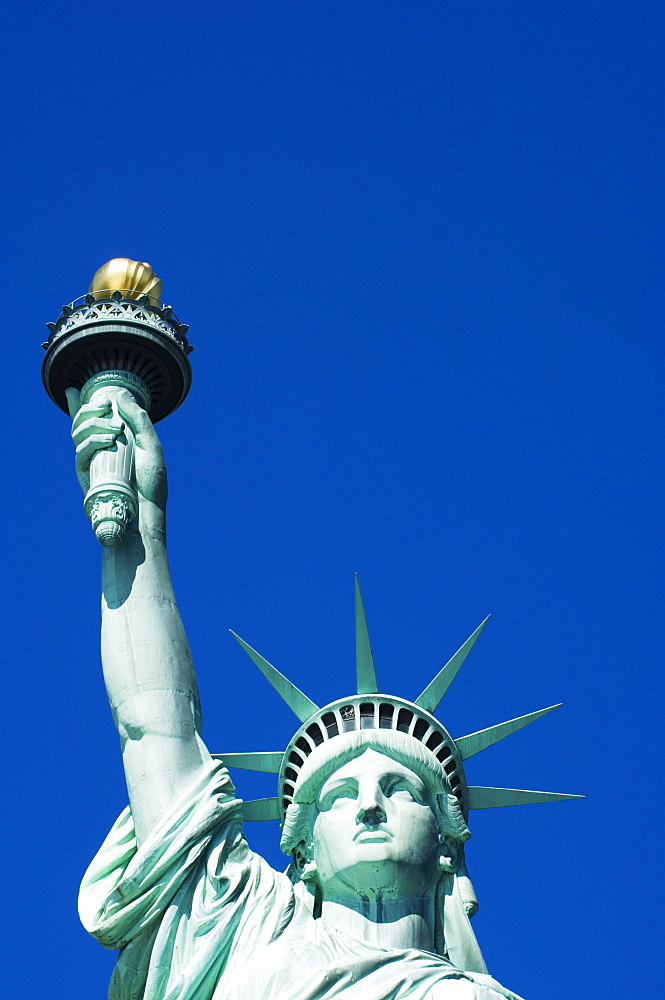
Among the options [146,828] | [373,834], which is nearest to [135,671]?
[146,828]

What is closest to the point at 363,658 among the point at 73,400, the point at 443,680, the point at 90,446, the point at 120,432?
the point at 443,680

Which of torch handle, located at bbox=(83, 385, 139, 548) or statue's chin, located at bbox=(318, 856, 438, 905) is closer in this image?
statue's chin, located at bbox=(318, 856, 438, 905)

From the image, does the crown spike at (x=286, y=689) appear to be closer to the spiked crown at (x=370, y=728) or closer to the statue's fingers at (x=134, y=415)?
the spiked crown at (x=370, y=728)

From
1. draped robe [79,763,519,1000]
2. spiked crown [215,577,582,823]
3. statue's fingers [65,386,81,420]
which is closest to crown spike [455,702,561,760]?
spiked crown [215,577,582,823]

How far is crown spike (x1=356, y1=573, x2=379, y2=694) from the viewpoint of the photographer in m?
17.8

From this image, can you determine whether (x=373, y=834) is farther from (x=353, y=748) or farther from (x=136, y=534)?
(x=136, y=534)

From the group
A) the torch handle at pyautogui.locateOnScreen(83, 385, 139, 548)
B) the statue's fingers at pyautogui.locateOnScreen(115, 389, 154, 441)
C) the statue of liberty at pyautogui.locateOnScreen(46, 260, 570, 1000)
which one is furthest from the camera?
the statue's fingers at pyautogui.locateOnScreen(115, 389, 154, 441)

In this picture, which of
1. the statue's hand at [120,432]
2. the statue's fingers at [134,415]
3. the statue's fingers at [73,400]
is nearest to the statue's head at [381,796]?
the statue's hand at [120,432]

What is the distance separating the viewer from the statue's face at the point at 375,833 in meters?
16.0

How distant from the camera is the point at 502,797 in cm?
1786

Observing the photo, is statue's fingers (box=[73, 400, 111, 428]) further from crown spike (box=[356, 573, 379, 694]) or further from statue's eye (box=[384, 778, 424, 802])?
statue's eye (box=[384, 778, 424, 802])

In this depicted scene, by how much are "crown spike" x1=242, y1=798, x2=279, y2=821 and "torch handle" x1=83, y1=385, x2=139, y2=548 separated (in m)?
2.79

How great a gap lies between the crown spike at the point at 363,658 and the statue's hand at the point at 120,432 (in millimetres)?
2119

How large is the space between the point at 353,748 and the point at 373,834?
3.33 ft
